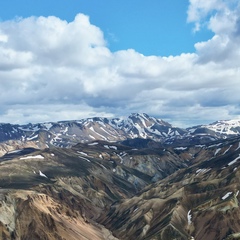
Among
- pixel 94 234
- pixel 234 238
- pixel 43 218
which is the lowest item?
pixel 94 234

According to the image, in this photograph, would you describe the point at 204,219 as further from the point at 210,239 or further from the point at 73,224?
the point at 73,224

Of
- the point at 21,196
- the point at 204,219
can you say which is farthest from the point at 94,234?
the point at 204,219

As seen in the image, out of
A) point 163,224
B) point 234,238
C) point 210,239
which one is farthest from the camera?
point 163,224

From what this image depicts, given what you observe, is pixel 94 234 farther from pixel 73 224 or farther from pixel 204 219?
pixel 204 219

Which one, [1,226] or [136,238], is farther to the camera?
[136,238]

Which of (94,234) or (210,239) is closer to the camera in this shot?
(210,239)

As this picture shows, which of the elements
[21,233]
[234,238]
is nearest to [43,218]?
[21,233]

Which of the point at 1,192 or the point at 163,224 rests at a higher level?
the point at 1,192

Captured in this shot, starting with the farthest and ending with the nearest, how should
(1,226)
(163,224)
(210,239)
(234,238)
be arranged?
(163,224) < (210,239) < (1,226) < (234,238)

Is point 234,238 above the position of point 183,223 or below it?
above
